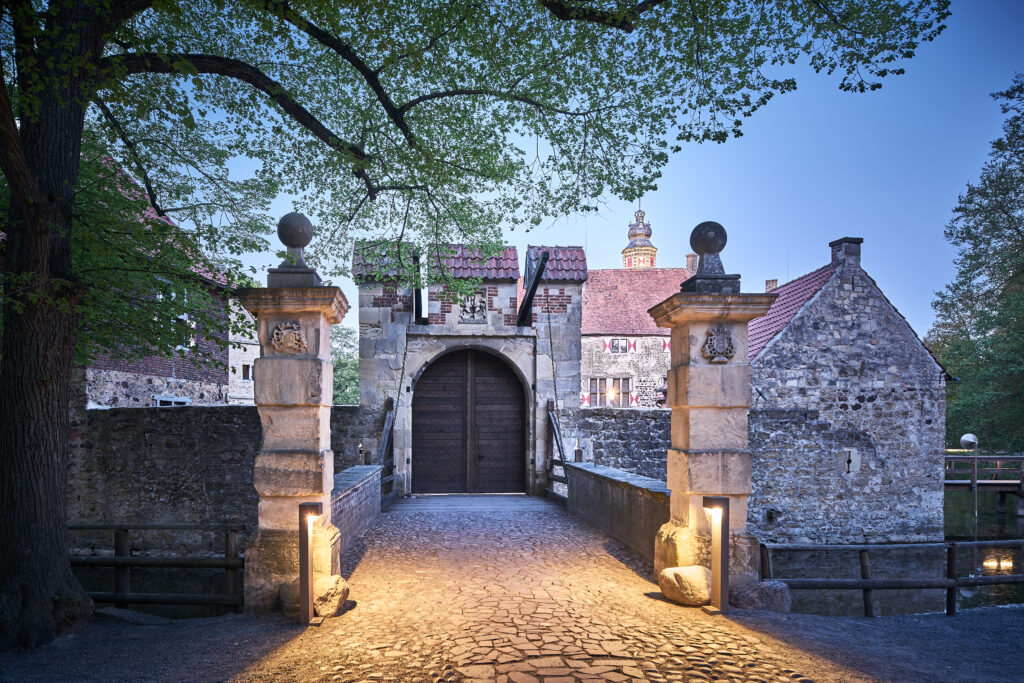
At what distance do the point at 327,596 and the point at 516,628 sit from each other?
4.59 ft

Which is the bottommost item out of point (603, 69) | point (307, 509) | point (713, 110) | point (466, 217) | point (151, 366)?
point (307, 509)

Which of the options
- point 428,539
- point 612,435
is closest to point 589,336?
point 612,435

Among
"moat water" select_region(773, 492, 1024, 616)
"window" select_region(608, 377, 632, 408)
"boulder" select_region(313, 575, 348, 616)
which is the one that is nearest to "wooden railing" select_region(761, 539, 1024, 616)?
"moat water" select_region(773, 492, 1024, 616)

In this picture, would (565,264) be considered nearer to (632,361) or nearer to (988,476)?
(988,476)

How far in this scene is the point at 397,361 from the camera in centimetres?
1023

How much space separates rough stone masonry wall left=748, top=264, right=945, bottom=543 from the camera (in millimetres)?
11781

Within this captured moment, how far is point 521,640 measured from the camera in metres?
3.58

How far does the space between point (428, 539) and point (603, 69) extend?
19.2 feet

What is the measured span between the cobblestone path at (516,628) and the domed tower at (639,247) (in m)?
46.7

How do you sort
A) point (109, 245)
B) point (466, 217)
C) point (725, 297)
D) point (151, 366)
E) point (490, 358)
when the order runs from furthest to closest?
point (151, 366)
point (490, 358)
point (466, 217)
point (109, 245)
point (725, 297)

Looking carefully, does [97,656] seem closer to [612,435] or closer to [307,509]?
[307,509]

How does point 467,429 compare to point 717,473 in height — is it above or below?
below

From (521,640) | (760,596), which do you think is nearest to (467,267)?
(760,596)

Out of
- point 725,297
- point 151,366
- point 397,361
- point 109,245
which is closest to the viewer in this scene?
point 725,297
